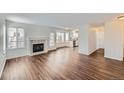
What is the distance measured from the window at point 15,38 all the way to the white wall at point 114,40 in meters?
5.26

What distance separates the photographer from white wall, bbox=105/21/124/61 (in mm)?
5266

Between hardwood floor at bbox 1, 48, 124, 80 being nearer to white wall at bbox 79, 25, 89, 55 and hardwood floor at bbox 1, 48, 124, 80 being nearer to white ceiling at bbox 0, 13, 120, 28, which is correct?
white ceiling at bbox 0, 13, 120, 28

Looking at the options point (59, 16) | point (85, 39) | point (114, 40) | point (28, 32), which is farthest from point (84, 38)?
point (28, 32)

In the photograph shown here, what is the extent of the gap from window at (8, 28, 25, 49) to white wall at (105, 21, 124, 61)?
5260 mm

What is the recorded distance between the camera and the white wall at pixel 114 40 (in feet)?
17.3

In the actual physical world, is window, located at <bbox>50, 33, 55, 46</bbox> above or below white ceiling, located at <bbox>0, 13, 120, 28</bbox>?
below

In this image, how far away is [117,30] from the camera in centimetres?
534

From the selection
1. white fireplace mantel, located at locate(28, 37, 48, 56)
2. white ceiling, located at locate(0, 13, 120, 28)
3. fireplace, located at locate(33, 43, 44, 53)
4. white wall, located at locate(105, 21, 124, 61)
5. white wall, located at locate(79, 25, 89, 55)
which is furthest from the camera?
fireplace, located at locate(33, 43, 44, 53)

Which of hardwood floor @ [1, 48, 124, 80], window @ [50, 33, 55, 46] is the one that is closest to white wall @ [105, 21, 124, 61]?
hardwood floor @ [1, 48, 124, 80]
